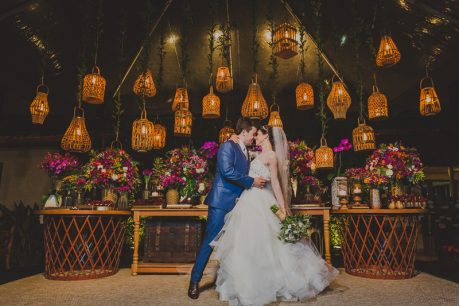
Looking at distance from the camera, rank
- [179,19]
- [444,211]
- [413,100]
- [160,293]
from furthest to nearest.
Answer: [413,100] < [444,211] < [179,19] < [160,293]

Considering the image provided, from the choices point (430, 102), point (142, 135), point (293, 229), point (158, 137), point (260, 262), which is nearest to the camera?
point (260, 262)

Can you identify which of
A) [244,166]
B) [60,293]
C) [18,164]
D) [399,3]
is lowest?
[60,293]

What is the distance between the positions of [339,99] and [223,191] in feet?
7.58

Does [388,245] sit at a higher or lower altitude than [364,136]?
lower

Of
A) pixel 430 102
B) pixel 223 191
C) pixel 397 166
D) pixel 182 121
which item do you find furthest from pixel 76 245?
pixel 430 102

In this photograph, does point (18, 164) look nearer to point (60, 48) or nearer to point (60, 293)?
point (60, 48)

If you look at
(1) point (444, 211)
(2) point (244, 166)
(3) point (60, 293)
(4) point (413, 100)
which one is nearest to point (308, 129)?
(4) point (413, 100)

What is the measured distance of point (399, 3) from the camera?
468 centimetres

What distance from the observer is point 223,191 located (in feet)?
11.1

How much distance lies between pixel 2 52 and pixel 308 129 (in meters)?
6.77

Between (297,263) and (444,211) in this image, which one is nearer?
(297,263)

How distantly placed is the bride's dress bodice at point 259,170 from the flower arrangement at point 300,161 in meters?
1.40

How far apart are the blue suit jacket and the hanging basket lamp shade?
6.33 ft

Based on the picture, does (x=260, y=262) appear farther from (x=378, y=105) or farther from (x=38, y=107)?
(x=38, y=107)
